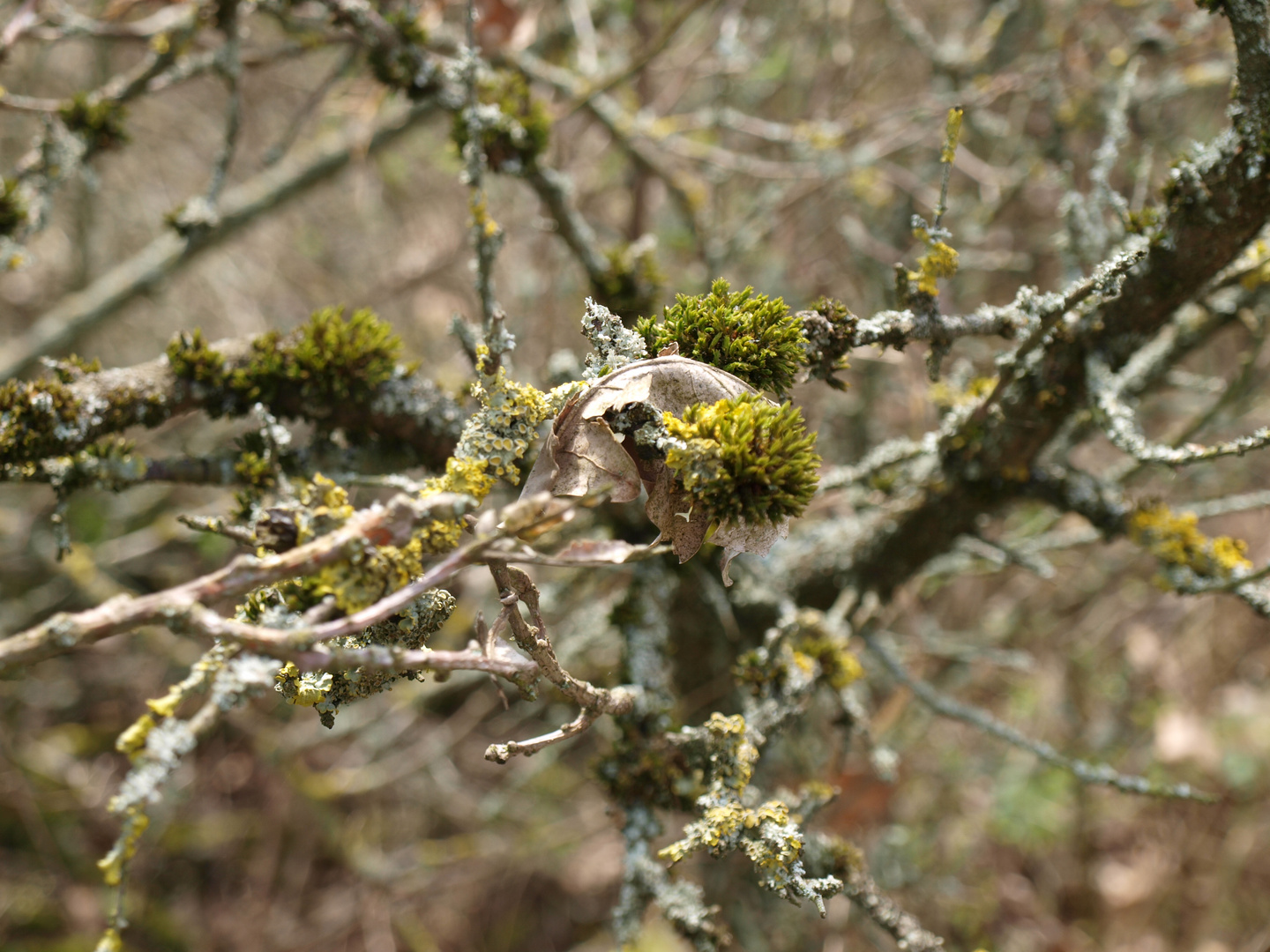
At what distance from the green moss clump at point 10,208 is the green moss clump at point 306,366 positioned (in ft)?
2.09

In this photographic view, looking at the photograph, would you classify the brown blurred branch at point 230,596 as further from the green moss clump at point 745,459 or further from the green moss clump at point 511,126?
the green moss clump at point 511,126

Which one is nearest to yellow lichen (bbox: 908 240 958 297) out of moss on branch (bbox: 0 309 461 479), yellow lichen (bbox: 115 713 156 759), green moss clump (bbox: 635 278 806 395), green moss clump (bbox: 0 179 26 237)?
green moss clump (bbox: 635 278 806 395)

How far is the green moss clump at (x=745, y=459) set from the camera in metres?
0.93

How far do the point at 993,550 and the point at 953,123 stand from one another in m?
1.22

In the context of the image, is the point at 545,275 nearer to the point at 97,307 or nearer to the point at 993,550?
the point at 97,307

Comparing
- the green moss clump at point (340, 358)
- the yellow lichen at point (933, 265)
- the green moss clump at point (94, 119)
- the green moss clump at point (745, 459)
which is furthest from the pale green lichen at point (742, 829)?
the green moss clump at point (94, 119)

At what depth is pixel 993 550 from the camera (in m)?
2.02

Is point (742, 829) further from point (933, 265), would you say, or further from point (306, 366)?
point (306, 366)

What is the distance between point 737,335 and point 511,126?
107 centimetres

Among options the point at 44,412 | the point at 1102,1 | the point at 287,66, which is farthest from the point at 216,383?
the point at 287,66

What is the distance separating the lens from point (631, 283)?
6.54 feet

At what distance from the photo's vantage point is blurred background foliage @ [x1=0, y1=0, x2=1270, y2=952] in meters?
3.07

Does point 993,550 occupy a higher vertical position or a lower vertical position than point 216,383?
lower

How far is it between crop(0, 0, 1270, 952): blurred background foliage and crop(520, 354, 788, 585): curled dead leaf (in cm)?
187
